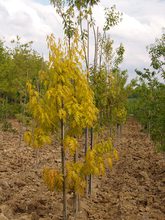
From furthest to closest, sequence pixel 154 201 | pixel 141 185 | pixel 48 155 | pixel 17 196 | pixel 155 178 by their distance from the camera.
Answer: pixel 48 155 → pixel 155 178 → pixel 141 185 → pixel 154 201 → pixel 17 196

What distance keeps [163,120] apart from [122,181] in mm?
2788

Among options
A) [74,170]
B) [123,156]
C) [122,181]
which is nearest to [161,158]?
[123,156]

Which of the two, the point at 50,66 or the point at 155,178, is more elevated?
the point at 50,66

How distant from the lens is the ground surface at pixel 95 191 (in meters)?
9.09

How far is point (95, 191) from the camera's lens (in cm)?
1138

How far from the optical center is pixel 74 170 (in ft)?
23.0

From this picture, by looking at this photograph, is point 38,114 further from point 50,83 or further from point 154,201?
point 154,201

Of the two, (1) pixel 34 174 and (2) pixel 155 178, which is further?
(2) pixel 155 178

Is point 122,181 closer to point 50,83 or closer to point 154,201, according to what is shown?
point 154,201

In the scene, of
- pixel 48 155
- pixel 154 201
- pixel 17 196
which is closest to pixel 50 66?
pixel 17 196

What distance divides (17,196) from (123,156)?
967cm

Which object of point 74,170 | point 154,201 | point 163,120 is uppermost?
point 163,120

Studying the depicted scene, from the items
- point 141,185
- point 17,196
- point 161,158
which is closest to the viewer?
point 17,196

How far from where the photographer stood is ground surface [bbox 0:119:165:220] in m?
9.09
